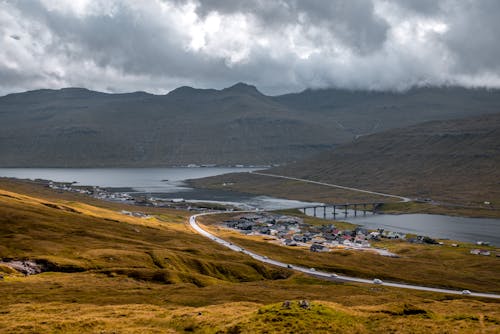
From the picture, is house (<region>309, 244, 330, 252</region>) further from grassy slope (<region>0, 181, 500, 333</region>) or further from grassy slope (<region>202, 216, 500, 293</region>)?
grassy slope (<region>0, 181, 500, 333</region>)

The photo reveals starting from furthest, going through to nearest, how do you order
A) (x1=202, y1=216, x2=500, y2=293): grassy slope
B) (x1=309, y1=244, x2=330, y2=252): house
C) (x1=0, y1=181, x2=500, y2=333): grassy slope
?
(x1=309, y1=244, x2=330, y2=252): house < (x1=202, y1=216, x2=500, y2=293): grassy slope < (x1=0, y1=181, x2=500, y2=333): grassy slope

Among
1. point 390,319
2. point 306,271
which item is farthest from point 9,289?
point 306,271

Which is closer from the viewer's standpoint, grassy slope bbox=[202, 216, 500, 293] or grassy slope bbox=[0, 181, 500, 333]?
grassy slope bbox=[0, 181, 500, 333]

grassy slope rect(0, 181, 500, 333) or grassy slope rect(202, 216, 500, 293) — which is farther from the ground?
grassy slope rect(0, 181, 500, 333)

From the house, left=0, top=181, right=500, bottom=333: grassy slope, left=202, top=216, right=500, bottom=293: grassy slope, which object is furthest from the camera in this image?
the house

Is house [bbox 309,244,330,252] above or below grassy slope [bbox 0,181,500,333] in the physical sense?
below

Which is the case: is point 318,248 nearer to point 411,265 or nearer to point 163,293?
point 411,265

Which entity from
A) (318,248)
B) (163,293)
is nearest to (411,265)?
(318,248)

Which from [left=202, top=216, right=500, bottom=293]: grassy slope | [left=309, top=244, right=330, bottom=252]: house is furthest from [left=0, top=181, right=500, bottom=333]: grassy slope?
[left=309, top=244, right=330, bottom=252]: house

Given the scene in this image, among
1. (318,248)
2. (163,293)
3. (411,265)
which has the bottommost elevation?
(411,265)
